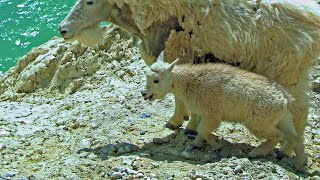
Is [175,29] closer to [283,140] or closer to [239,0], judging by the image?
[239,0]

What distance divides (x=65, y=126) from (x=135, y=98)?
131 cm

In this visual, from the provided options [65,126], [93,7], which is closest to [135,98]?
[65,126]

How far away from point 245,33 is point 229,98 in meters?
0.84

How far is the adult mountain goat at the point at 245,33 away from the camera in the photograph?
8.00 m

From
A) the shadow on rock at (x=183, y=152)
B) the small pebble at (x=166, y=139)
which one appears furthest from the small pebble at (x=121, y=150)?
the small pebble at (x=166, y=139)

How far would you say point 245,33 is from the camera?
806cm

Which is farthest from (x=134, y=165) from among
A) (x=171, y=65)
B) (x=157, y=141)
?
(x=171, y=65)

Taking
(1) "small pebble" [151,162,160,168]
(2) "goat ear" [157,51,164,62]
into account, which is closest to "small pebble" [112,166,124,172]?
(1) "small pebble" [151,162,160,168]

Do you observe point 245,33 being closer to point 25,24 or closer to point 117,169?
point 117,169

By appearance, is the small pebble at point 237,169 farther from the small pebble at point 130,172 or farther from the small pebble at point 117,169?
the small pebble at point 117,169

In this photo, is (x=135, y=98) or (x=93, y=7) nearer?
(x=93, y=7)

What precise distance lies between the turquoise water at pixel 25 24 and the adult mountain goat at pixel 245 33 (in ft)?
31.9

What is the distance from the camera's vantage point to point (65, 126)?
9.38 meters

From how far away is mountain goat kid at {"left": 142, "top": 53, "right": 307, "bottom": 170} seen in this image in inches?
301
